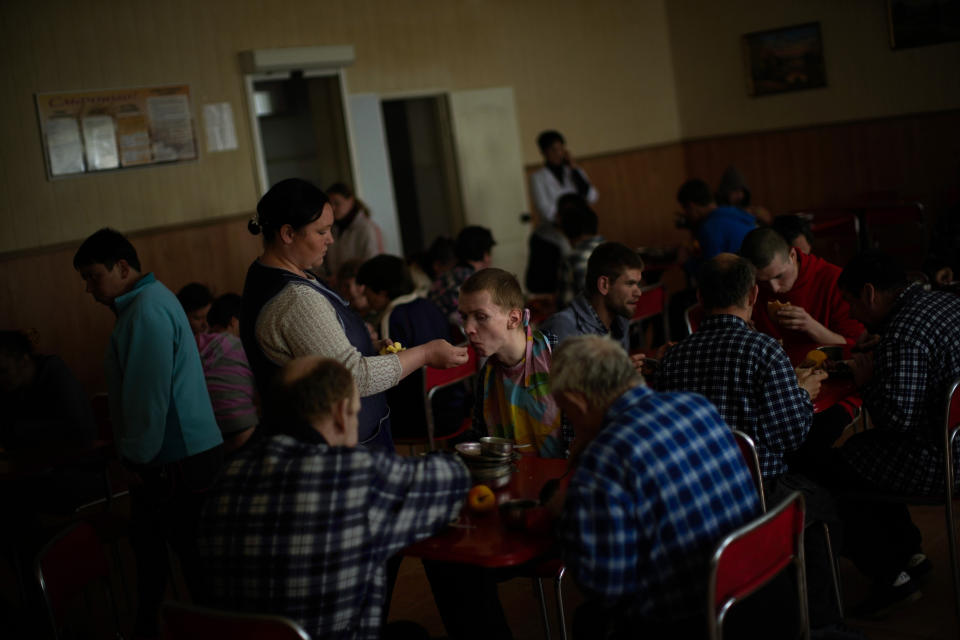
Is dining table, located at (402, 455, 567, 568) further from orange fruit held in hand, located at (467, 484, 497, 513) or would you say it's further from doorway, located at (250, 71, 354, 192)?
doorway, located at (250, 71, 354, 192)

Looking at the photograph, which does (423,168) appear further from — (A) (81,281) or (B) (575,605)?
(B) (575,605)

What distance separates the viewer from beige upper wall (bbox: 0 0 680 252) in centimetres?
598

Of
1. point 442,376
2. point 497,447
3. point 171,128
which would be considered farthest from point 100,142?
point 497,447

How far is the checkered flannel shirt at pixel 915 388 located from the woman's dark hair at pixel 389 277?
2.30 m

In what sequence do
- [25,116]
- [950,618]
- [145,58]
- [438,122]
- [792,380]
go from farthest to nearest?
[438,122]
[145,58]
[25,116]
[950,618]
[792,380]

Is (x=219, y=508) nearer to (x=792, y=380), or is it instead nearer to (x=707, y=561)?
(x=707, y=561)

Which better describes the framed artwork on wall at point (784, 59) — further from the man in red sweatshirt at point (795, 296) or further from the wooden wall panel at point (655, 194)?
the man in red sweatshirt at point (795, 296)

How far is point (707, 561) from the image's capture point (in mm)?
1974

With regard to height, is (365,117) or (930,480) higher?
(365,117)

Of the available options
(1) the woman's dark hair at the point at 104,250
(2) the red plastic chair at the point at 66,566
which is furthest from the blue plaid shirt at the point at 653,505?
(1) the woman's dark hair at the point at 104,250

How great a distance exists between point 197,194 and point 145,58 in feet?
3.17

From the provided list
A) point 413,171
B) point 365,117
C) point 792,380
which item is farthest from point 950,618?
point 413,171

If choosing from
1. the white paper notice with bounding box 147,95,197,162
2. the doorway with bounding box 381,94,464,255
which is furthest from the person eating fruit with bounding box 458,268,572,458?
the doorway with bounding box 381,94,464,255

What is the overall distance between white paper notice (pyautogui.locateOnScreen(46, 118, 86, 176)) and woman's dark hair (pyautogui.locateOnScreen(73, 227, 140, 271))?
314cm
